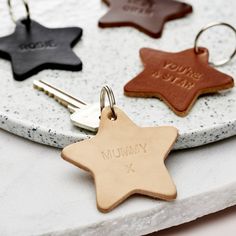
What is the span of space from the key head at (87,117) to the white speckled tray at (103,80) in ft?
0.06

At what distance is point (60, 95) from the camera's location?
3.31 ft

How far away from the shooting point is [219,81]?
100cm

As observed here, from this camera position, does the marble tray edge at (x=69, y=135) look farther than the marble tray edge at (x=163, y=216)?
Yes

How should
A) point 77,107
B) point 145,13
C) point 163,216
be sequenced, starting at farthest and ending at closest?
point 145,13 → point 77,107 → point 163,216

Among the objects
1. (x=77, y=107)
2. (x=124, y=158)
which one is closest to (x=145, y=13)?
(x=77, y=107)

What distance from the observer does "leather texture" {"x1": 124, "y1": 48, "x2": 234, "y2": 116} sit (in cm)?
99

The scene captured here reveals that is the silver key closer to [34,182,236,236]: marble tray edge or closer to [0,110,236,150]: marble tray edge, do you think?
[0,110,236,150]: marble tray edge

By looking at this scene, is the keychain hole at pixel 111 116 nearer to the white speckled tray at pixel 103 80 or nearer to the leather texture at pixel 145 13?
the white speckled tray at pixel 103 80

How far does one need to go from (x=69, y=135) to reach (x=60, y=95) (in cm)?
10

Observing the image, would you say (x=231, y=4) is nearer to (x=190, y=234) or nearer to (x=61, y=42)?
(x=61, y=42)

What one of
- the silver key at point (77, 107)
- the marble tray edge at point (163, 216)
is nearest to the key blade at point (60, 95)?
the silver key at point (77, 107)

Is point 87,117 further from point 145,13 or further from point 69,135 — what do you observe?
point 145,13

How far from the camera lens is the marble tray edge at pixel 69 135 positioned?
939 mm

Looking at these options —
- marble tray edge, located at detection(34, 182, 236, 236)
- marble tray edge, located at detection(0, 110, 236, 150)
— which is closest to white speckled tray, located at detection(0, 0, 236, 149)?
marble tray edge, located at detection(0, 110, 236, 150)
